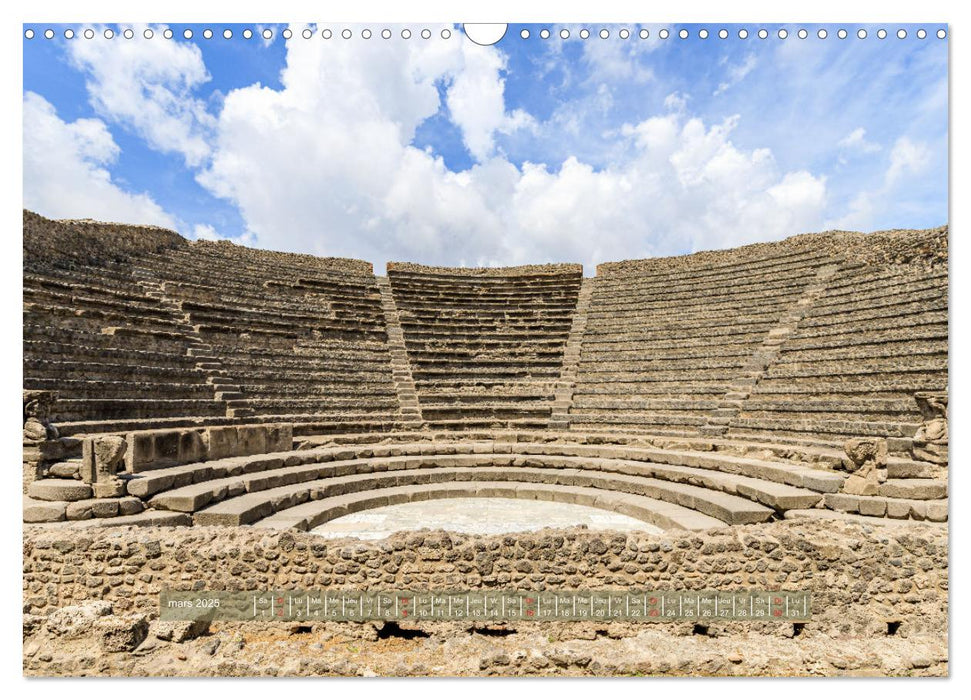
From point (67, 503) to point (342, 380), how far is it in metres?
7.64

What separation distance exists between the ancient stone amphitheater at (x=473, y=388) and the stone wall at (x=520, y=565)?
0.65 ft

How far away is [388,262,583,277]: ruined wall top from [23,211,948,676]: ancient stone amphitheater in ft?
5.26

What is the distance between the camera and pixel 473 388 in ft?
46.0

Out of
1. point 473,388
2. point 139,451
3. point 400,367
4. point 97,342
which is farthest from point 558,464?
point 97,342

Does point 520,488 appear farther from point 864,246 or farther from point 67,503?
point 864,246

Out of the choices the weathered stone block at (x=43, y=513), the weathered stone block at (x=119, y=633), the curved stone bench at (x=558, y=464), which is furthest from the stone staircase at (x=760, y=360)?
the weathered stone block at (x=43, y=513)

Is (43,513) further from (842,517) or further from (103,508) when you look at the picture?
(842,517)

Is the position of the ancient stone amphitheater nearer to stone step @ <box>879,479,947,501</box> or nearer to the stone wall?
stone step @ <box>879,479,947,501</box>

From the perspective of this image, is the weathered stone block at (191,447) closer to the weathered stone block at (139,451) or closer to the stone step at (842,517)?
the weathered stone block at (139,451)

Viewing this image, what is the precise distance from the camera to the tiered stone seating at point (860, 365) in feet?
29.2

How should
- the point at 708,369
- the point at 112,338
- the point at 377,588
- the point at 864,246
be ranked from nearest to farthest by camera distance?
the point at 377,588 < the point at 112,338 < the point at 708,369 < the point at 864,246

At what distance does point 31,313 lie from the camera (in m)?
9.59

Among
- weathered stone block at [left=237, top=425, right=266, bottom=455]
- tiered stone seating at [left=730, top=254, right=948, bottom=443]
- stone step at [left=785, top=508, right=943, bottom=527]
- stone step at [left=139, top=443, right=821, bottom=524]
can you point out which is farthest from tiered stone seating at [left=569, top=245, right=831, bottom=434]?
weathered stone block at [left=237, top=425, right=266, bottom=455]

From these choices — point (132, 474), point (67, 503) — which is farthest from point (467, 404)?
point (67, 503)
